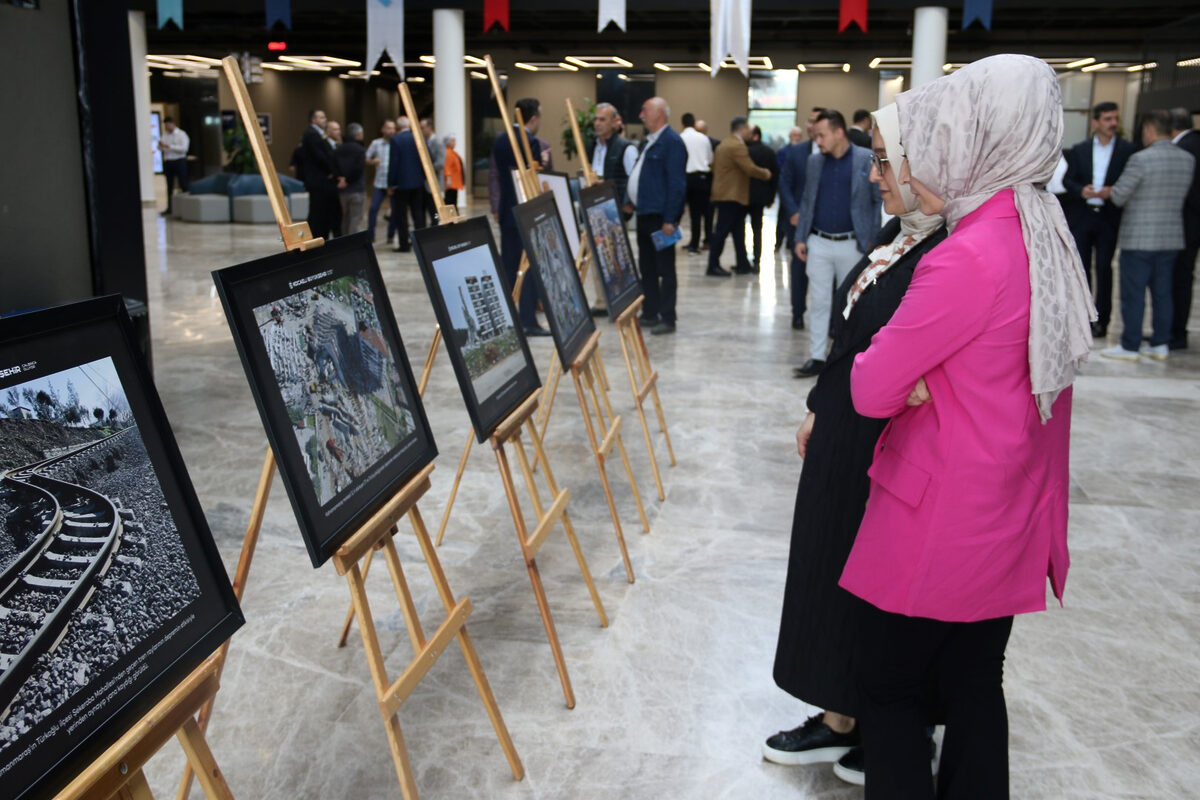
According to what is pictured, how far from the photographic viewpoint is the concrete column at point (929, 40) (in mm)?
16594

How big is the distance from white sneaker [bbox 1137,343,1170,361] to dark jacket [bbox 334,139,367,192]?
7890 millimetres

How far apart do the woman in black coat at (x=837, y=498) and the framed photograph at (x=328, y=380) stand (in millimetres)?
865

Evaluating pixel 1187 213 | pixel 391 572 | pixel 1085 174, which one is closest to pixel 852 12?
pixel 1085 174

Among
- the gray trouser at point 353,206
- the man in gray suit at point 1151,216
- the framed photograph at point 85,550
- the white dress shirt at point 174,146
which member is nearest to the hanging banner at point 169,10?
the gray trouser at point 353,206

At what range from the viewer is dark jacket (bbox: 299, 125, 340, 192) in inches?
428

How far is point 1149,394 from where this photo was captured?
20.8 feet

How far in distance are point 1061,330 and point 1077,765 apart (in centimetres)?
136

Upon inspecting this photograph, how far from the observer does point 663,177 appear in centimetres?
752

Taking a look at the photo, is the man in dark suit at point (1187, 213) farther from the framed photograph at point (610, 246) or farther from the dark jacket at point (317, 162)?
the dark jacket at point (317, 162)

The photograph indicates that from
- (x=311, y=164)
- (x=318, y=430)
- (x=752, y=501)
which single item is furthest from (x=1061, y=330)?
(x=311, y=164)

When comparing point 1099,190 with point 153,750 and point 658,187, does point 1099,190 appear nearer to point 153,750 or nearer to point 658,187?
A: point 658,187

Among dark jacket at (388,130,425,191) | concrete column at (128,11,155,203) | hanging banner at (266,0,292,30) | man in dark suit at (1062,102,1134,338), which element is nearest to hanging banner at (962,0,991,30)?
dark jacket at (388,130,425,191)

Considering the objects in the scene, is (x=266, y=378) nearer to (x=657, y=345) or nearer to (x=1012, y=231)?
(x=1012, y=231)

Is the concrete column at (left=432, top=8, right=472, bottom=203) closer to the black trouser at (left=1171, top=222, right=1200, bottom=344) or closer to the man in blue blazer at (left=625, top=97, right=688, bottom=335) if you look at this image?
the man in blue blazer at (left=625, top=97, right=688, bottom=335)
